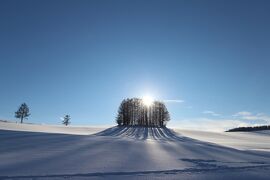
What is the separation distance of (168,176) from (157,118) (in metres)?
98.0

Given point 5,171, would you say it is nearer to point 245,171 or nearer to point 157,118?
point 245,171

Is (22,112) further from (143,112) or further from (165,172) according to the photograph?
(165,172)

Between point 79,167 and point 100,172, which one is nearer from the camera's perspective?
point 100,172

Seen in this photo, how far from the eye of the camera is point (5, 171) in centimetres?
746

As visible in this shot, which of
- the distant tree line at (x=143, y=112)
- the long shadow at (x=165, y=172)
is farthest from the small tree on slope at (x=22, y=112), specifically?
the long shadow at (x=165, y=172)

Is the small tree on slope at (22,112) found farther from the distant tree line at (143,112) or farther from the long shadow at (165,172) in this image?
the long shadow at (165,172)

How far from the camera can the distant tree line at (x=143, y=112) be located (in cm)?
10039

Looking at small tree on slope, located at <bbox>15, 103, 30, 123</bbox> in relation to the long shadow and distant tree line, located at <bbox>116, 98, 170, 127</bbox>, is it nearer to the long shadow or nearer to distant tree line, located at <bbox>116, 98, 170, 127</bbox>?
distant tree line, located at <bbox>116, 98, 170, 127</bbox>

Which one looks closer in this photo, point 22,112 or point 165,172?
point 165,172

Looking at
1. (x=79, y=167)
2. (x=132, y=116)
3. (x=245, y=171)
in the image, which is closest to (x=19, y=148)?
(x=79, y=167)

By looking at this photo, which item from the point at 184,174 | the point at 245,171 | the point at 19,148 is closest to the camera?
the point at 184,174

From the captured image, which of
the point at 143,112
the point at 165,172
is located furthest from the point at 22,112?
the point at 165,172

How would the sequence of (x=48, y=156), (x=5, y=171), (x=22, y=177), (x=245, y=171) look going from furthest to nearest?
(x=48, y=156) → (x=245, y=171) → (x=5, y=171) → (x=22, y=177)

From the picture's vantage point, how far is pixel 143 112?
107 m
